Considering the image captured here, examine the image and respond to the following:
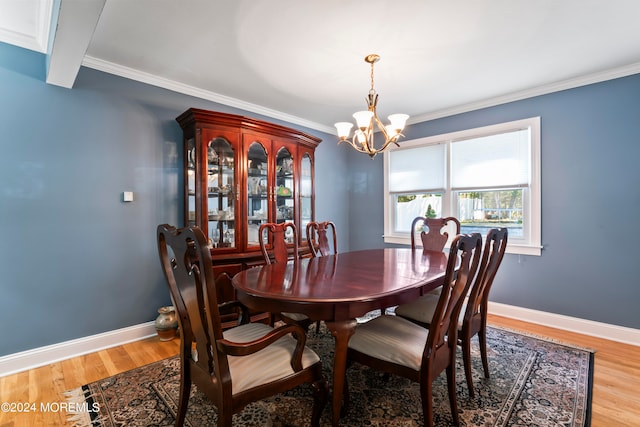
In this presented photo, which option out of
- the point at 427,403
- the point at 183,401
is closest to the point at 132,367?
the point at 183,401

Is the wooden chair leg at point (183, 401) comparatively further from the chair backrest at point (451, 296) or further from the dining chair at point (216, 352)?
the chair backrest at point (451, 296)

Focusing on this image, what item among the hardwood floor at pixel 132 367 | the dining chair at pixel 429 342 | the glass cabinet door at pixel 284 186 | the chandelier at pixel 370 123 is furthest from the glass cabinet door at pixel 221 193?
the dining chair at pixel 429 342

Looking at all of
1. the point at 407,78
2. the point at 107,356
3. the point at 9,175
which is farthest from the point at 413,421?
the point at 9,175

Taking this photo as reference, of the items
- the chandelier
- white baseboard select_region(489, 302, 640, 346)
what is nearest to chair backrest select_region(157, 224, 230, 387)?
the chandelier

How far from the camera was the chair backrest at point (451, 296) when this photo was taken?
4.33 feet

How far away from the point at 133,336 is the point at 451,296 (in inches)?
107

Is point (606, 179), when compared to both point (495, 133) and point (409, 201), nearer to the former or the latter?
point (495, 133)

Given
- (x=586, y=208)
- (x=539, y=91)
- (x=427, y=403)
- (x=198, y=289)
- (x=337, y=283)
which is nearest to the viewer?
(x=198, y=289)

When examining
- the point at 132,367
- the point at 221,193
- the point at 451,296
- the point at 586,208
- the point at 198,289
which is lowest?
the point at 132,367

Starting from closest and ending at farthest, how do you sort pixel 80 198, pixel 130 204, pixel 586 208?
pixel 80 198, pixel 130 204, pixel 586 208

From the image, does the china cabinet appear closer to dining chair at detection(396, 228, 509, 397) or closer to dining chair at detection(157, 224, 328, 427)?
dining chair at detection(157, 224, 328, 427)

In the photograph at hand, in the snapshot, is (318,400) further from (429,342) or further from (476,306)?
(476,306)

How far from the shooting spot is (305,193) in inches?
144

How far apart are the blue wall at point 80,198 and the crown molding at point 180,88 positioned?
59 millimetres
